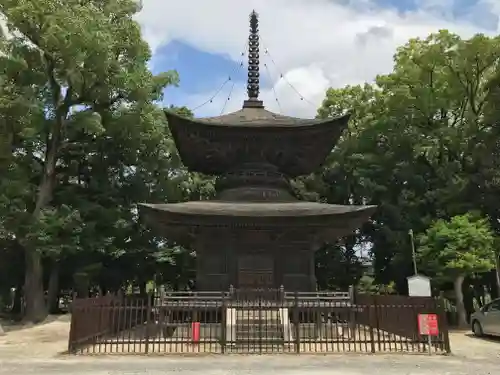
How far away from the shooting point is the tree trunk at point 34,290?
86.1 feet

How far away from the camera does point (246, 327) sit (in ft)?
50.6

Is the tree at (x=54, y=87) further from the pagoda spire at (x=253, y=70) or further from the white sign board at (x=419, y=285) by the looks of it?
the white sign board at (x=419, y=285)

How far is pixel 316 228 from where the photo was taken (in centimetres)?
1897

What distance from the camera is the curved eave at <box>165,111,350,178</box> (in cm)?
2030

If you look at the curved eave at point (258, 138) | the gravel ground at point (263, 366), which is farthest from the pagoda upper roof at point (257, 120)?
the gravel ground at point (263, 366)

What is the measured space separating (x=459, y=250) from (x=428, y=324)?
10454 millimetres

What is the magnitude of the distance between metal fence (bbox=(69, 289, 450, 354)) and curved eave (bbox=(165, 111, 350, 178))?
6.98 meters

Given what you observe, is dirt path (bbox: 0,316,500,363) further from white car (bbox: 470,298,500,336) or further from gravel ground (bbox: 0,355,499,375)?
gravel ground (bbox: 0,355,499,375)

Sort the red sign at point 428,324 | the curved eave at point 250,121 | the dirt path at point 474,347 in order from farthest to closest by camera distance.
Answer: the curved eave at point 250,121
the dirt path at point 474,347
the red sign at point 428,324

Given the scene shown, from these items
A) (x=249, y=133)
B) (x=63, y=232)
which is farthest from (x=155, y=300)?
(x=63, y=232)

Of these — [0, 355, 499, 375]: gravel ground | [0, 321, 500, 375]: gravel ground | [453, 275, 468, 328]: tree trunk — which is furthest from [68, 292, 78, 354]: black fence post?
[453, 275, 468, 328]: tree trunk

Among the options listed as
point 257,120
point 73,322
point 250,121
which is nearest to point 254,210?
point 250,121

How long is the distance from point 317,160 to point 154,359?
13396 millimetres

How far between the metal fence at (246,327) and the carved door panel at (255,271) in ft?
7.40
